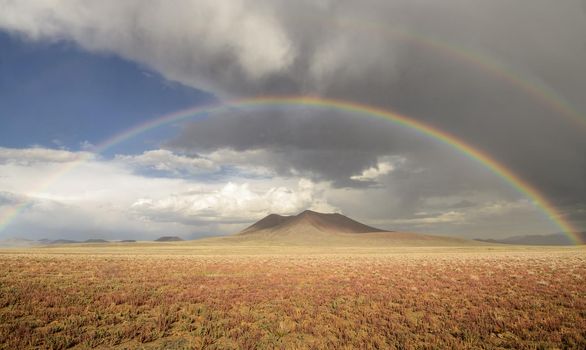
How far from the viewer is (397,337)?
10703 mm

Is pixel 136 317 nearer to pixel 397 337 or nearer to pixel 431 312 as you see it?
pixel 397 337

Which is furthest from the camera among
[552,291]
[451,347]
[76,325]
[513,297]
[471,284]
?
[471,284]

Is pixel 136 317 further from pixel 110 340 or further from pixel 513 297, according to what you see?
pixel 513 297

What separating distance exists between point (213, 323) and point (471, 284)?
16.6 m

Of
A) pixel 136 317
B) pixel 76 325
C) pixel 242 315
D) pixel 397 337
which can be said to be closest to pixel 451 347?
pixel 397 337

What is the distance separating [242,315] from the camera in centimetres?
1360

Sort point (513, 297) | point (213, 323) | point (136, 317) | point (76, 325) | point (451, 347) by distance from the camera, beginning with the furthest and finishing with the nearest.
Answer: point (513, 297), point (136, 317), point (213, 323), point (76, 325), point (451, 347)

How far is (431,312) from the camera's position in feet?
45.5

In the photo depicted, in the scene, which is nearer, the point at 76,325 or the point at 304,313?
the point at 76,325

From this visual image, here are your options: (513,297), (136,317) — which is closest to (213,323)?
(136,317)

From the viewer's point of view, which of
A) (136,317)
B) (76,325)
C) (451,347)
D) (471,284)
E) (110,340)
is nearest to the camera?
(451,347)

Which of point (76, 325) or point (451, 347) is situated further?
point (76, 325)

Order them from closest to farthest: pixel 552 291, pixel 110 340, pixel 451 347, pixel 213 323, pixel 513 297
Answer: pixel 451 347
pixel 110 340
pixel 213 323
pixel 513 297
pixel 552 291

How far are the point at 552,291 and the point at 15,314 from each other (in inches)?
977
